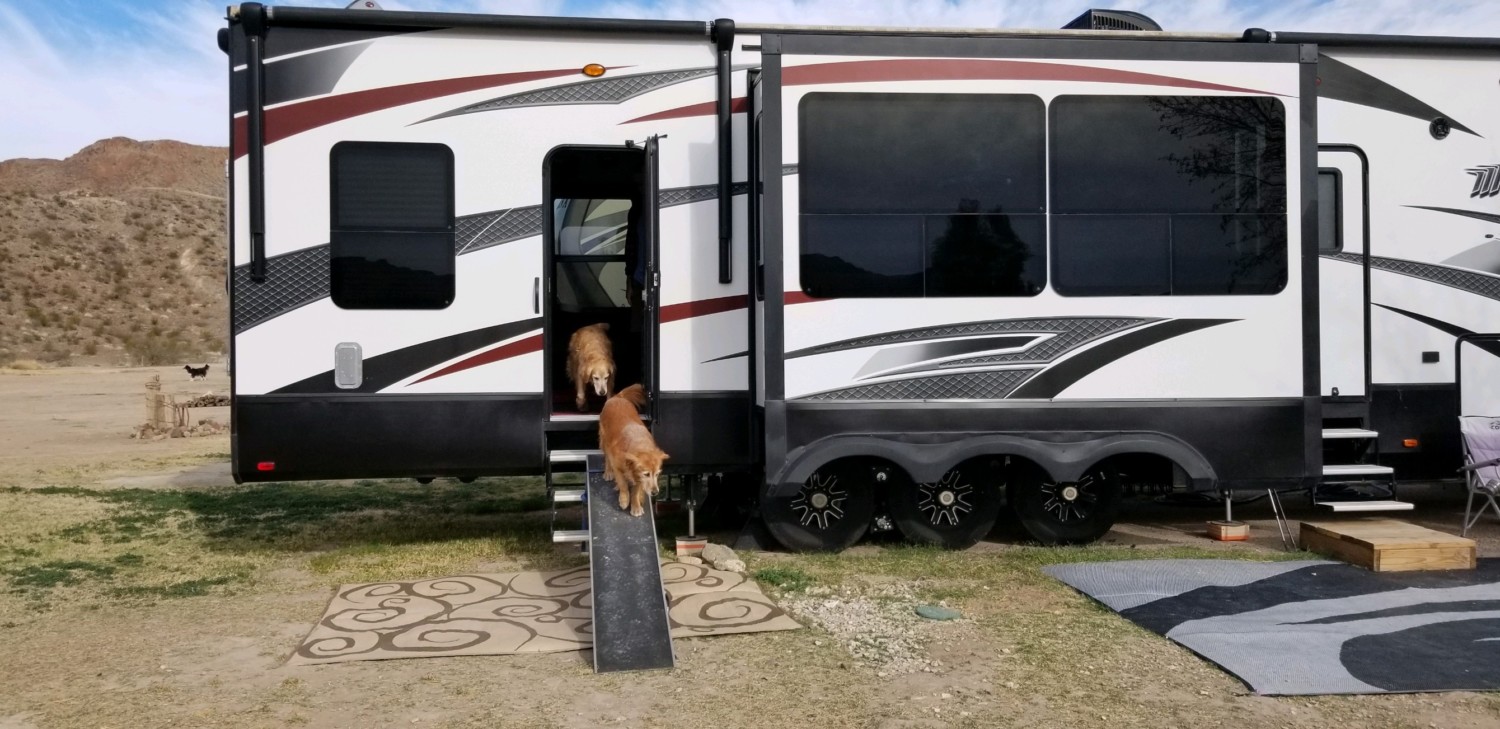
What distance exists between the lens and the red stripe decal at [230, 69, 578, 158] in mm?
5965

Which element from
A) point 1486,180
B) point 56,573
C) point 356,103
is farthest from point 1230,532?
point 56,573

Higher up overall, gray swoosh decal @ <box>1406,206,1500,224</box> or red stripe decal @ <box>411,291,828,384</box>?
gray swoosh decal @ <box>1406,206,1500,224</box>

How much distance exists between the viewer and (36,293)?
3841 centimetres

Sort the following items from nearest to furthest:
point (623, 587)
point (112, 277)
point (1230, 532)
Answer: point (623, 587), point (1230, 532), point (112, 277)

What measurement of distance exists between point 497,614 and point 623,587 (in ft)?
2.46

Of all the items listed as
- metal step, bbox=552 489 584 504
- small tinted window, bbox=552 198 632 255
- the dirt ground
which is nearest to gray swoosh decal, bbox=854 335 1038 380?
the dirt ground

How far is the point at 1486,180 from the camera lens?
22.9 ft

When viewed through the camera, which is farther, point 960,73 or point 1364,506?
point 1364,506

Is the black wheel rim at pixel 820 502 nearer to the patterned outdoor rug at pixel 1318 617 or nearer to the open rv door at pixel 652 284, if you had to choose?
the open rv door at pixel 652 284

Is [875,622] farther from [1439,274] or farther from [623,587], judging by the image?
[1439,274]

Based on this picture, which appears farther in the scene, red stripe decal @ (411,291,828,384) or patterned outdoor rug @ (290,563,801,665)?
red stripe decal @ (411,291,828,384)

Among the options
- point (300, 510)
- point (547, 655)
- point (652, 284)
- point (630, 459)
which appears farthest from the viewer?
point (300, 510)

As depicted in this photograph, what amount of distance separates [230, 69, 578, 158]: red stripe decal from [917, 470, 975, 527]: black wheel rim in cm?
329

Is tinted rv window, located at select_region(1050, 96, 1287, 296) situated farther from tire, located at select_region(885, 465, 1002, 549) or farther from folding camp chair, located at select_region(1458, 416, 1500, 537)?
folding camp chair, located at select_region(1458, 416, 1500, 537)
